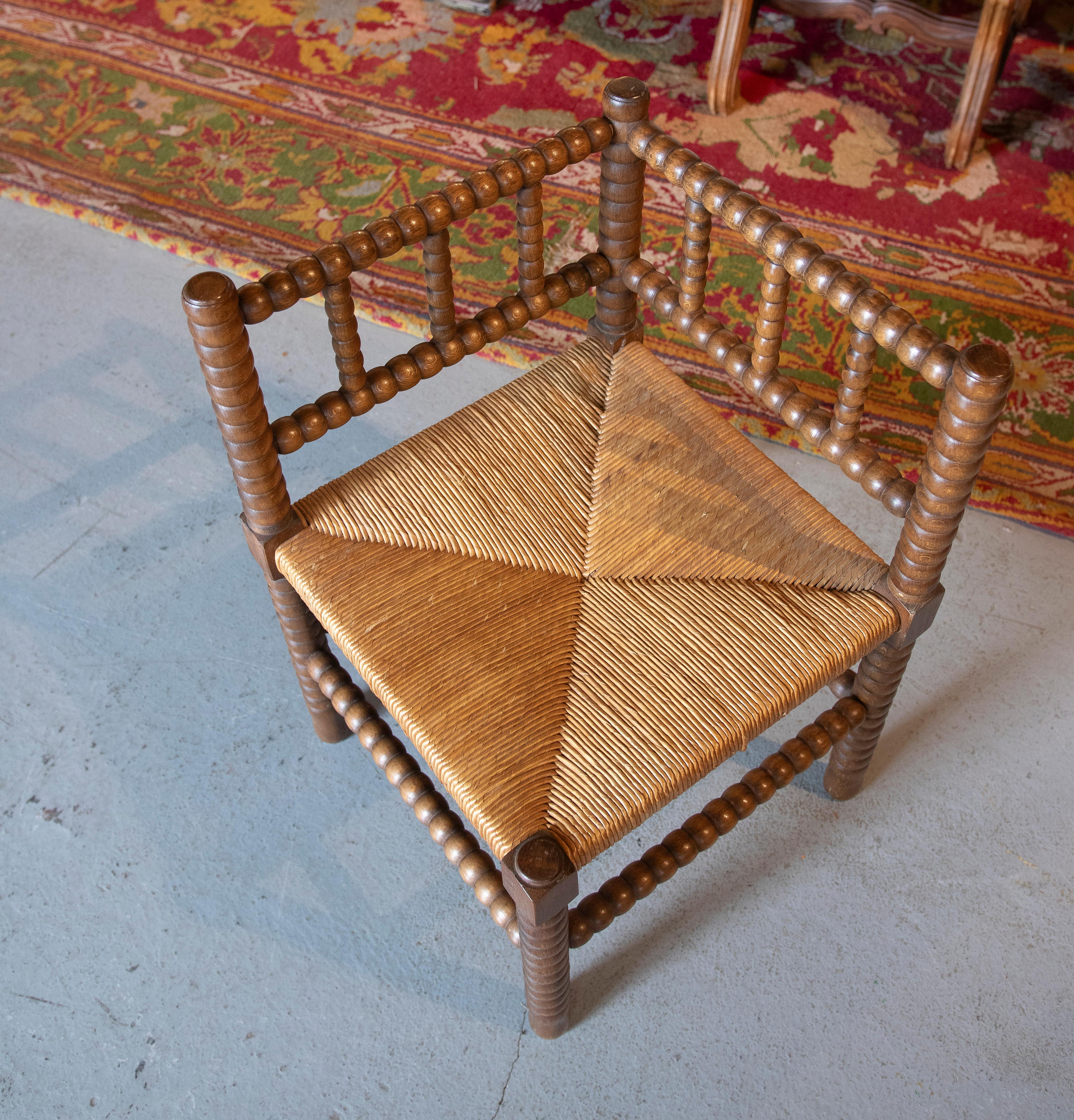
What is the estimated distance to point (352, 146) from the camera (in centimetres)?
241

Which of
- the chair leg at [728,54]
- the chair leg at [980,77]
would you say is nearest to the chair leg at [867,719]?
the chair leg at [980,77]

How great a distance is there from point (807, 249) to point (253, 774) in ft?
3.37

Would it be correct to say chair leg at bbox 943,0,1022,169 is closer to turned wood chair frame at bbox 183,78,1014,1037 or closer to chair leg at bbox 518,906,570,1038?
turned wood chair frame at bbox 183,78,1014,1037

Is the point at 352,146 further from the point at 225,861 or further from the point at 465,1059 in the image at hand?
the point at 465,1059

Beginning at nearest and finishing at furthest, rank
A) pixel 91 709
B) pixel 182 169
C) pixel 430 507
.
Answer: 1. pixel 430 507
2. pixel 91 709
3. pixel 182 169

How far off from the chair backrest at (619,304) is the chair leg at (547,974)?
495 millimetres

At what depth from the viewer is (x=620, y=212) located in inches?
50.7

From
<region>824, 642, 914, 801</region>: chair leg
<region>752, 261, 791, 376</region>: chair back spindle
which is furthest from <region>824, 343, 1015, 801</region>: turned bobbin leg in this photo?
<region>752, 261, 791, 376</region>: chair back spindle

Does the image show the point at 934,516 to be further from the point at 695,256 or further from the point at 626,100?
the point at 626,100

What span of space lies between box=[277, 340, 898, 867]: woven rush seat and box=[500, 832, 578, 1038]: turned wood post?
33mm

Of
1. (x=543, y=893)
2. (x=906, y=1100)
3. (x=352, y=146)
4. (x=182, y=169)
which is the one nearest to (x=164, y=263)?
(x=182, y=169)

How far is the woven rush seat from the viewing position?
1048 millimetres

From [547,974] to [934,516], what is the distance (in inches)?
24.6

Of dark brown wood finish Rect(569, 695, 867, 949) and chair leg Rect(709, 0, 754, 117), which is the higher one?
chair leg Rect(709, 0, 754, 117)
